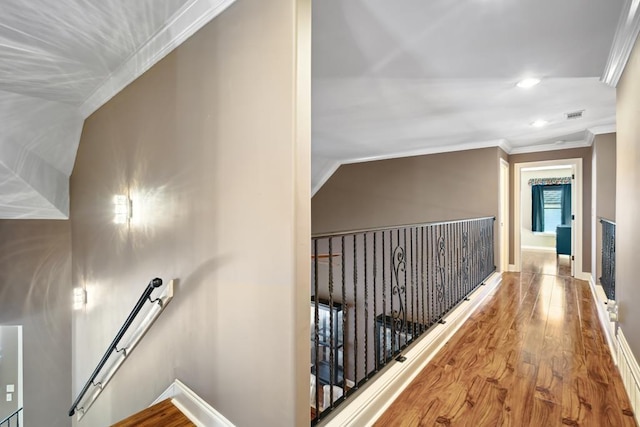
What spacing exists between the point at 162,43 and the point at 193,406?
224 cm

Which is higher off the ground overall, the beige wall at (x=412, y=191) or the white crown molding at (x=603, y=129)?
the white crown molding at (x=603, y=129)

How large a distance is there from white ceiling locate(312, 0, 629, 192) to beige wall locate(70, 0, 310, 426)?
66 centimetres

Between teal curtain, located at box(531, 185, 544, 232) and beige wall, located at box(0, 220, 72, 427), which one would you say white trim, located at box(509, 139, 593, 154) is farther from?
beige wall, located at box(0, 220, 72, 427)

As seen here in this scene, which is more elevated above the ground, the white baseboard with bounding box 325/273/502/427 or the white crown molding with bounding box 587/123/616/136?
the white crown molding with bounding box 587/123/616/136

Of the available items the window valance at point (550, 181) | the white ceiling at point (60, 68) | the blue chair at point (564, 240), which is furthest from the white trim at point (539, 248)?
the white ceiling at point (60, 68)

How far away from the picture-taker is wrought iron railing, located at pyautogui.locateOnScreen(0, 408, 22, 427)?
4257 millimetres

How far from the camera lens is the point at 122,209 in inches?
95.0

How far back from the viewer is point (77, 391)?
11.7 feet

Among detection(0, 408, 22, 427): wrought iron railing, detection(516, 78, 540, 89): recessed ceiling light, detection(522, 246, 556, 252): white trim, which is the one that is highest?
detection(516, 78, 540, 89): recessed ceiling light

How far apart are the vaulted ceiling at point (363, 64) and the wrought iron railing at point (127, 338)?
5.27 ft

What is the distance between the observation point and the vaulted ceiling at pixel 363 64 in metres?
1.63

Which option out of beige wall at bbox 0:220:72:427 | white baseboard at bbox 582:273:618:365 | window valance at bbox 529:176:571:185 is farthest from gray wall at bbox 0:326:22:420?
window valance at bbox 529:176:571:185

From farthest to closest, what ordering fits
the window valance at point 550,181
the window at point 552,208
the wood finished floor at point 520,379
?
1. the window at point 552,208
2. the window valance at point 550,181
3. the wood finished floor at point 520,379

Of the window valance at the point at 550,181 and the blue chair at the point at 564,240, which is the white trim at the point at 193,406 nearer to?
the blue chair at the point at 564,240
